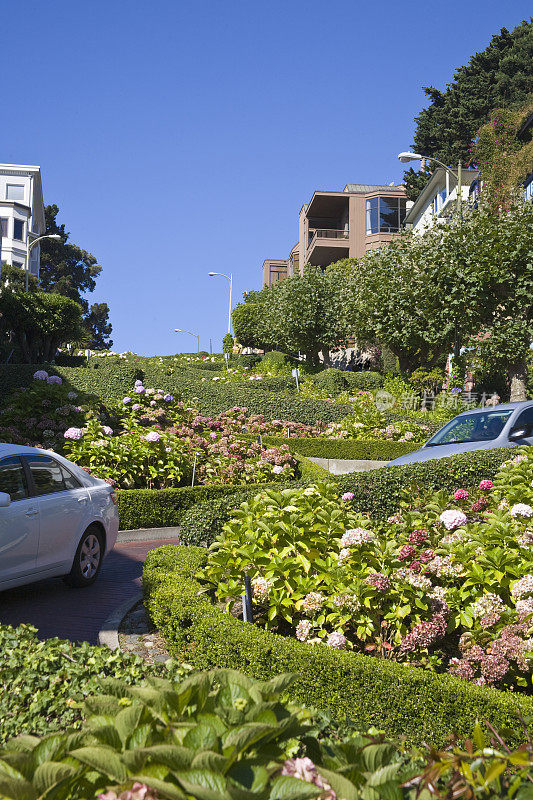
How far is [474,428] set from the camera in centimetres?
1216

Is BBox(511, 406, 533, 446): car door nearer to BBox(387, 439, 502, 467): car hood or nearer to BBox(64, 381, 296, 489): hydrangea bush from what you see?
BBox(387, 439, 502, 467): car hood

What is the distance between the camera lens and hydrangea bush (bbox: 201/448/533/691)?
4.72 metres

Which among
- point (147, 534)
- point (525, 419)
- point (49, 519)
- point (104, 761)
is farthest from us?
point (525, 419)

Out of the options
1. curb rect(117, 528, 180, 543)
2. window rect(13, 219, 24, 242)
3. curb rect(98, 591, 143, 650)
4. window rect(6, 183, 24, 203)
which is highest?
window rect(6, 183, 24, 203)

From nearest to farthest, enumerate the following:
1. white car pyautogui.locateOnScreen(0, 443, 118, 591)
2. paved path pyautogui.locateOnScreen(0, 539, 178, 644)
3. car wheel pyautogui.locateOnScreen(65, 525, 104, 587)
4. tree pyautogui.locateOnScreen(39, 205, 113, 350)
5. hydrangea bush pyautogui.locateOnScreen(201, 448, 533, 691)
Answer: hydrangea bush pyautogui.locateOnScreen(201, 448, 533, 691) < paved path pyautogui.locateOnScreen(0, 539, 178, 644) < white car pyautogui.locateOnScreen(0, 443, 118, 591) < car wheel pyautogui.locateOnScreen(65, 525, 104, 587) < tree pyautogui.locateOnScreen(39, 205, 113, 350)

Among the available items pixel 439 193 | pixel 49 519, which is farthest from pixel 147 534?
pixel 439 193

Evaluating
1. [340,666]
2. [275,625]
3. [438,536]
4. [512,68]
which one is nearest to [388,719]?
[340,666]

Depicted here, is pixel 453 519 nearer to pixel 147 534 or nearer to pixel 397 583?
pixel 397 583

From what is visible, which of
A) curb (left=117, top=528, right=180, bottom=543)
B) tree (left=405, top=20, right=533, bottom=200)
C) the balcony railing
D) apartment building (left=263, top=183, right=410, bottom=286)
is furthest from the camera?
the balcony railing

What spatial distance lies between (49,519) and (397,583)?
3805 millimetres

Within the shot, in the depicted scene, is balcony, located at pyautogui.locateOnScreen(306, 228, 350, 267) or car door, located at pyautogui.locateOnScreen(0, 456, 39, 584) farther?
balcony, located at pyautogui.locateOnScreen(306, 228, 350, 267)

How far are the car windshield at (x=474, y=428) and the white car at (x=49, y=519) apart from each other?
5764 mm

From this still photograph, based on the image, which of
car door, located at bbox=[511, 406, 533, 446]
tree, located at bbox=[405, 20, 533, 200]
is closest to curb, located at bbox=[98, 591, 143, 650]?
car door, located at bbox=[511, 406, 533, 446]

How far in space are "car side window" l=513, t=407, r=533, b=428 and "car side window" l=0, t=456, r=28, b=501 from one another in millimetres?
7496
